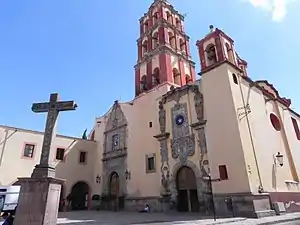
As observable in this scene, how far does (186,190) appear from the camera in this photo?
15.5 m

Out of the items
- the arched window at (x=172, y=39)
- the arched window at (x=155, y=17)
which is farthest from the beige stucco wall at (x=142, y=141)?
the arched window at (x=155, y=17)

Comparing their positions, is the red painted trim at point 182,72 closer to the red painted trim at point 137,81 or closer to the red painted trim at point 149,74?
the red painted trim at point 149,74

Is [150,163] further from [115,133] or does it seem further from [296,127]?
[296,127]

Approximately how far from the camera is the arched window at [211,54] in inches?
648

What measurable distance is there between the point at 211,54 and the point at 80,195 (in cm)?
1790

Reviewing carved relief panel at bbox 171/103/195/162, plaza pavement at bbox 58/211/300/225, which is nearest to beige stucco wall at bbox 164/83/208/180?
carved relief panel at bbox 171/103/195/162

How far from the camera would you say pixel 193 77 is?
24297mm

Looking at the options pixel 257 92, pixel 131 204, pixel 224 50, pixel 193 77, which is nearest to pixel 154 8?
pixel 193 77

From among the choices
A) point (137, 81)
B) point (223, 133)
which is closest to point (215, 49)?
point (223, 133)

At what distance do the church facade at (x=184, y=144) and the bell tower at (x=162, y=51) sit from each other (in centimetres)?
12

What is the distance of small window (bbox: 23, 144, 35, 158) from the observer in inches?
770

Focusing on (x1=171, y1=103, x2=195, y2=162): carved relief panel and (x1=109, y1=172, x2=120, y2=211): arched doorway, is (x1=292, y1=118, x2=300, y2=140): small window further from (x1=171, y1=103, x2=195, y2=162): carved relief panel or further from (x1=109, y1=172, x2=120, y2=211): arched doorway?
(x1=109, y1=172, x2=120, y2=211): arched doorway

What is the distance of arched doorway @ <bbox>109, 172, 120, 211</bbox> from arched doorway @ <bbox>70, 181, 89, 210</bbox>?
2990mm

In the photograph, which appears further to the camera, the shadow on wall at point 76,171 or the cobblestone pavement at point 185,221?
the shadow on wall at point 76,171
